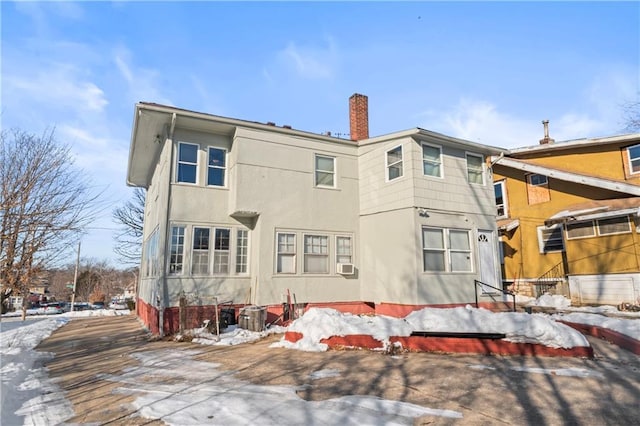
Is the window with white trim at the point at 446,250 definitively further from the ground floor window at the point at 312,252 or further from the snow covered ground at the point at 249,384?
the snow covered ground at the point at 249,384

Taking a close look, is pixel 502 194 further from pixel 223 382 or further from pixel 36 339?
pixel 36 339

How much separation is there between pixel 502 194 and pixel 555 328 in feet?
47.7

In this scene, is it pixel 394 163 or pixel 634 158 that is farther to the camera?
pixel 634 158

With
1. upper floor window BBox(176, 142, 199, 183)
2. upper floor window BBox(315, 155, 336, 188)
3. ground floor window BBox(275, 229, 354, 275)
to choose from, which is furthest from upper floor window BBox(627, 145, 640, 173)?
upper floor window BBox(176, 142, 199, 183)

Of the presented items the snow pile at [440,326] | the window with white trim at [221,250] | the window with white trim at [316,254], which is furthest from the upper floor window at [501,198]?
the window with white trim at [221,250]

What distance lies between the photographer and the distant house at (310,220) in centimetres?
1209

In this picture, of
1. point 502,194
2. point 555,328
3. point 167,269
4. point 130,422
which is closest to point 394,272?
point 555,328

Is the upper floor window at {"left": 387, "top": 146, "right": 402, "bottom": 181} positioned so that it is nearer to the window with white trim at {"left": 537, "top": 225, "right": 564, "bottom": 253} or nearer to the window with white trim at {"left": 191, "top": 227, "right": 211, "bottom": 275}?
the window with white trim at {"left": 191, "top": 227, "right": 211, "bottom": 275}

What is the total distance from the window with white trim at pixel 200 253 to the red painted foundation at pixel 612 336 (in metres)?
10.4

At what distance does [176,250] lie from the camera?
1192cm

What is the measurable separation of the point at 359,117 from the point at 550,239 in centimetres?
1087

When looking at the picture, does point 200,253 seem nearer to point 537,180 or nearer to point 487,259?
point 487,259

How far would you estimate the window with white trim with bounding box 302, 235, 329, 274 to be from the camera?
524 inches

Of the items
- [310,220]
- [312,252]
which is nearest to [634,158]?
[310,220]
